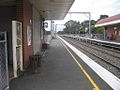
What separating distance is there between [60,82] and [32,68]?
2.24 metres

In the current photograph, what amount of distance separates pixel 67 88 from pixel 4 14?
7.79 m

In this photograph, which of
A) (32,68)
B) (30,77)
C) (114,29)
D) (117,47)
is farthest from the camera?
(114,29)

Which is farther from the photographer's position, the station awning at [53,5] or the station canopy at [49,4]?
the station awning at [53,5]

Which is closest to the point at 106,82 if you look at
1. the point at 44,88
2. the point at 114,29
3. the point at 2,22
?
the point at 44,88

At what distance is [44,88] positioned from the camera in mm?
6730

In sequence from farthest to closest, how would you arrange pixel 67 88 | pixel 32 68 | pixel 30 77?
pixel 32 68
pixel 30 77
pixel 67 88

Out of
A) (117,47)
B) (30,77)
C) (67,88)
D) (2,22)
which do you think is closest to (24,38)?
(30,77)

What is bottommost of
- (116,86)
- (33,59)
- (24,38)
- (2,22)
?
(116,86)

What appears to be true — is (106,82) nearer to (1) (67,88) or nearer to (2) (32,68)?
(1) (67,88)

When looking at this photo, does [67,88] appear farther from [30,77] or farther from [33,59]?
[33,59]

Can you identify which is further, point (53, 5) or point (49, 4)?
point (53, 5)

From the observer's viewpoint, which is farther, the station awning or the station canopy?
the station awning

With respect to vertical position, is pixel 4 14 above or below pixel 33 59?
above

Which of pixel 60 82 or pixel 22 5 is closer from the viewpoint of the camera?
pixel 60 82
